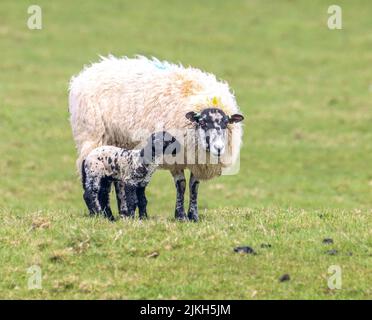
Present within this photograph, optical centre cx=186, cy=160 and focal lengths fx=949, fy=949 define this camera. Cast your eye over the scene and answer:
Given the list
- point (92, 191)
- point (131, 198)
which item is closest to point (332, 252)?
point (131, 198)

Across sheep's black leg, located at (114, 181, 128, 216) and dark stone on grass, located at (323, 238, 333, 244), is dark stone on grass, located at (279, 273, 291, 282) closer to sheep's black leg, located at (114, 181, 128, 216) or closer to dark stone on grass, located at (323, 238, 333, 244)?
dark stone on grass, located at (323, 238, 333, 244)

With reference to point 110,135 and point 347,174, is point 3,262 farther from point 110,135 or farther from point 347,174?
point 347,174

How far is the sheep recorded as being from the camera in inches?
594

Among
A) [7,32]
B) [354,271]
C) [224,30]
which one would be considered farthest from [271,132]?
[354,271]

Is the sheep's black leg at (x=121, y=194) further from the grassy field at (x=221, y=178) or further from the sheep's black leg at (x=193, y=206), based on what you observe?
the sheep's black leg at (x=193, y=206)

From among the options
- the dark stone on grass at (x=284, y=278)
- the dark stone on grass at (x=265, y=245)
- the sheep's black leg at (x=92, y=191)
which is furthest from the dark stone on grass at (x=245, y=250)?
the sheep's black leg at (x=92, y=191)

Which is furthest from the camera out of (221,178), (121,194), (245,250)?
(221,178)

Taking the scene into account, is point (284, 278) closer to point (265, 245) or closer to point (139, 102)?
point (265, 245)

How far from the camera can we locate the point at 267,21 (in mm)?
43719

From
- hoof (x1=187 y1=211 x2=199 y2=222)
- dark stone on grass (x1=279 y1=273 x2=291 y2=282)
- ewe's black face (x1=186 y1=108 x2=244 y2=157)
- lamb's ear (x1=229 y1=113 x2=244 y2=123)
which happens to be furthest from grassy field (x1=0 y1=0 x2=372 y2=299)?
lamb's ear (x1=229 y1=113 x2=244 y2=123)

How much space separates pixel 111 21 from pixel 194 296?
3327cm

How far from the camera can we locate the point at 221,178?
93.1 ft

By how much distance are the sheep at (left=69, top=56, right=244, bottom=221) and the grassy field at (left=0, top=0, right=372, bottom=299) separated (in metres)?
0.95

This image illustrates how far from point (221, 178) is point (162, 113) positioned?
12946 millimetres
